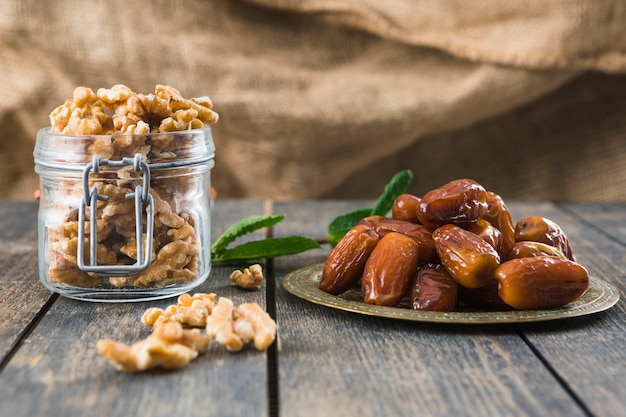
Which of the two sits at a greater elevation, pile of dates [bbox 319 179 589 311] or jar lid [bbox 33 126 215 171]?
jar lid [bbox 33 126 215 171]

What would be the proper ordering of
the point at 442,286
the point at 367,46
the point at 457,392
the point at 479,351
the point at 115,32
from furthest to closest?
the point at 367,46, the point at 115,32, the point at 442,286, the point at 479,351, the point at 457,392

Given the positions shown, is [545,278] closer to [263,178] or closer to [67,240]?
[67,240]

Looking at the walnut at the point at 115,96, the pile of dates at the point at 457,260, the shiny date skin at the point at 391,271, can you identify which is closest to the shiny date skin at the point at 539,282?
the pile of dates at the point at 457,260

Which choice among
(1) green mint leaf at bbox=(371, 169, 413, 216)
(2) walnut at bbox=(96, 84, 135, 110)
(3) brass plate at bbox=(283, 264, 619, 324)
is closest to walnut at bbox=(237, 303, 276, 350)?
(3) brass plate at bbox=(283, 264, 619, 324)

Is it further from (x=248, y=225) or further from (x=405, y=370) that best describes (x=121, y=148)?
(x=405, y=370)

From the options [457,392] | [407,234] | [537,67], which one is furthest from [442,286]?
[537,67]

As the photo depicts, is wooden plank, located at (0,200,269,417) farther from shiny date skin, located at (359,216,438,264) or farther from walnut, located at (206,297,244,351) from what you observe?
shiny date skin, located at (359,216,438,264)
